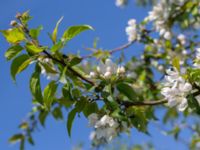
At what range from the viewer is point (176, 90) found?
6.72ft

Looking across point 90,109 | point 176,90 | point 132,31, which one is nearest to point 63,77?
point 90,109

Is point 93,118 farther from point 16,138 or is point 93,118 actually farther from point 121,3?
point 121,3

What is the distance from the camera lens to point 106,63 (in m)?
2.21

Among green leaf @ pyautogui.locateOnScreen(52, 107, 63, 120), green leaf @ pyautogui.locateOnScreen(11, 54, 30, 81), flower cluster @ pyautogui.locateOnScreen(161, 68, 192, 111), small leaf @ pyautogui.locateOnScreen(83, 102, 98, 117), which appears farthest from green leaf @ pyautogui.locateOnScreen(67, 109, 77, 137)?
green leaf @ pyautogui.locateOnScreen(52, 107, 63, 120)

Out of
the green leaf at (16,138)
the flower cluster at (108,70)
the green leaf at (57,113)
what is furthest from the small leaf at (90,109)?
the green leaf at (16,138)

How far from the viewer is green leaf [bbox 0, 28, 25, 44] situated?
2035mm

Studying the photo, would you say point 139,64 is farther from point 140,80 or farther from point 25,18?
point 25,18

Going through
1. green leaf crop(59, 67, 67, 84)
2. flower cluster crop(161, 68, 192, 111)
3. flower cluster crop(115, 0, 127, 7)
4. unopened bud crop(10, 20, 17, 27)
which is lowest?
flower cluster crop(161, 68, 192, 111)

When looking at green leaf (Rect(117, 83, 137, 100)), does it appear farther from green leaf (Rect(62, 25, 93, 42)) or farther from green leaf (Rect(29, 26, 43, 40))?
green leaf (Rect(29, 26, 43, 40))

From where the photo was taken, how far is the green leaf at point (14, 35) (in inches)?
80.1

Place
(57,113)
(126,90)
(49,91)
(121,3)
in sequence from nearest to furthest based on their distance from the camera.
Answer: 1. (49,91)
2. (126,90)
3. (57,113)
4. (121,3)

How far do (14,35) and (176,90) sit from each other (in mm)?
715

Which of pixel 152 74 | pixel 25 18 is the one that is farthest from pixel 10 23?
pixel 152 74

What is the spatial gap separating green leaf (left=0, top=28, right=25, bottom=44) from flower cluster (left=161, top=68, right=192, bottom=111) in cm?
63
